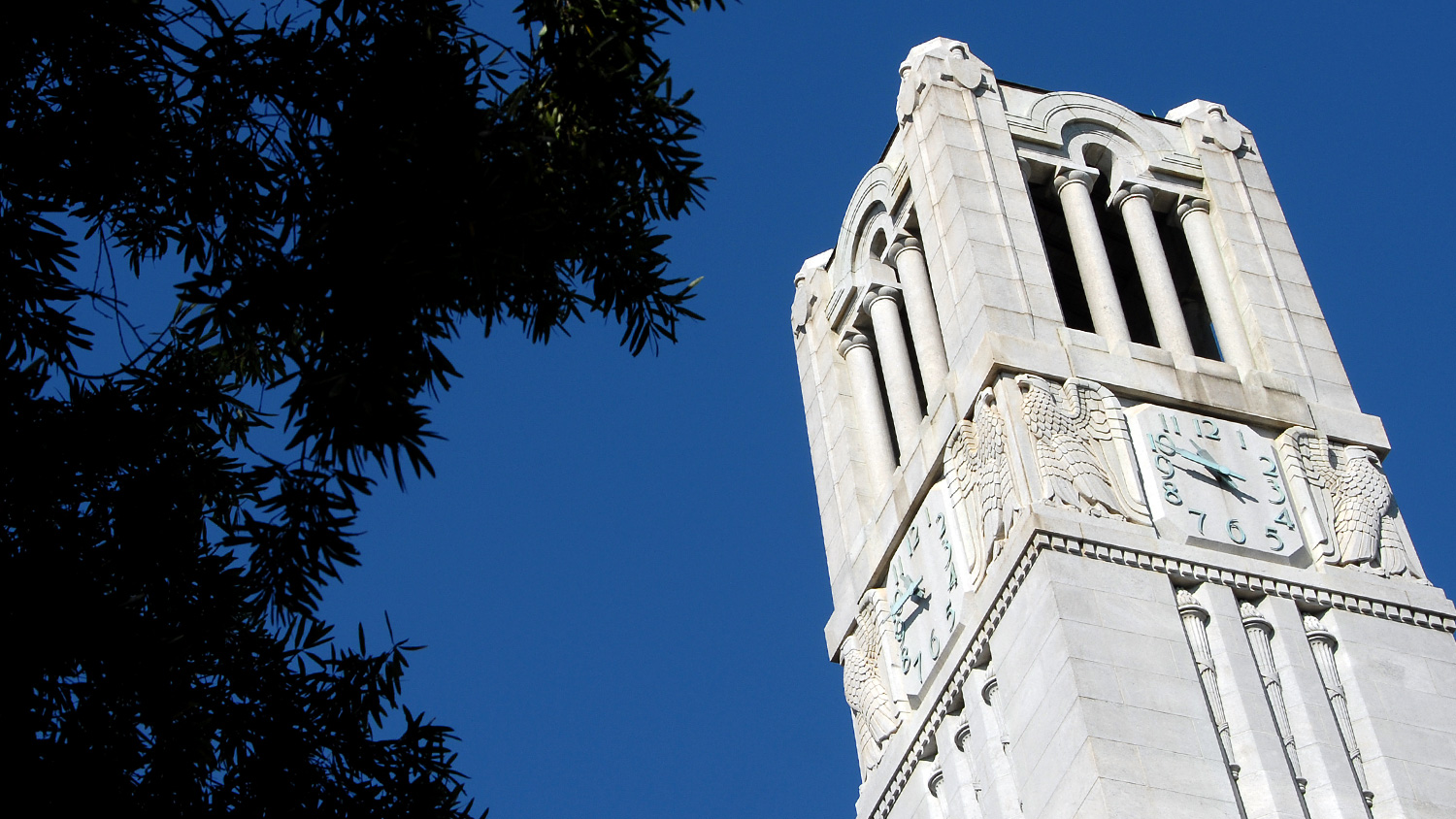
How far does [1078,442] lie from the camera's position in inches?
1008

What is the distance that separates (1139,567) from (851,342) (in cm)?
927

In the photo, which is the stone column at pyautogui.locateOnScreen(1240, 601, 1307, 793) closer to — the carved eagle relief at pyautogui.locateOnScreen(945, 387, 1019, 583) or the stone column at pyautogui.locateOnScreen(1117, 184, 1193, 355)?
the carved eagle relief at pyautogui.locateOnScreen(945, 387, 1019, 583)

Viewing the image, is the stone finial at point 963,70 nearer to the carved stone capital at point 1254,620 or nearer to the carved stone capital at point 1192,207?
the carved stone capital at point 1192,207

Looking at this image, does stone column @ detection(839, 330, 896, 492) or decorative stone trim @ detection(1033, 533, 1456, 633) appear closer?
decorative stone trim @ detection(1033, 533, 1456, 633)

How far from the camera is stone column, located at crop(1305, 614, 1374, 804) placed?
76.4 feet

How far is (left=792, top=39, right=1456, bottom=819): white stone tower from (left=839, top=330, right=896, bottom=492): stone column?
2.0 inches

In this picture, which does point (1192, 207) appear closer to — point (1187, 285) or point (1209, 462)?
point (1187, 285)

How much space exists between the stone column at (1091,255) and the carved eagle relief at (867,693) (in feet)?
16.1

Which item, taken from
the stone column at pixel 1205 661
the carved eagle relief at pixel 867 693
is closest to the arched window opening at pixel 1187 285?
the carved eagle relief at pixel 867 693

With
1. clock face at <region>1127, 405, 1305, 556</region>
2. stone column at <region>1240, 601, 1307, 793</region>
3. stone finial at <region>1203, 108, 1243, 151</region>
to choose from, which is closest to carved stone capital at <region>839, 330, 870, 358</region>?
stone finial at <region>1203, 108, 1243, 151</region>

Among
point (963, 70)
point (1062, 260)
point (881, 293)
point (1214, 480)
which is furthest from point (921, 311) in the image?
point (1214, 480)

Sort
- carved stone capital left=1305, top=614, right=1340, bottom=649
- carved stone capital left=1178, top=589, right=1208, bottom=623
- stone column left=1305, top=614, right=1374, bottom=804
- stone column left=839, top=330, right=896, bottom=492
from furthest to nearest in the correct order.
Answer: stone column left=839, top=330, right=896, bottom=492 → carved stone capital left=1305, top=614, right=1340, bottom=649 → carved stone capital left=1178, top=589, right=1208, bottom=623 → stone column left=1305, top=614, right=1374, bottom=804

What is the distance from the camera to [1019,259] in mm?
28609

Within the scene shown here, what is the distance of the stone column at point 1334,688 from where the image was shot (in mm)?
23281
